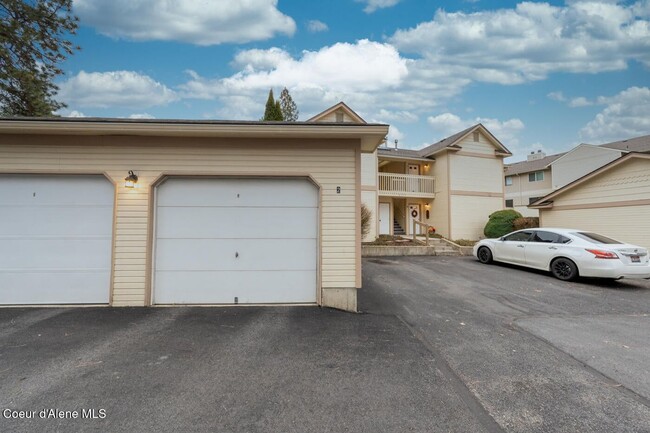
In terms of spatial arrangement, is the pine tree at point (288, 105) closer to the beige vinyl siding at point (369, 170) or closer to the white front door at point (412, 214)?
the beige vinyl siding at point (369, 170)

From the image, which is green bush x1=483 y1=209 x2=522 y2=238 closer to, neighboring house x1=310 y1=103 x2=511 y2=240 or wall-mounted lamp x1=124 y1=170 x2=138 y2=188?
neighboring house x1=310 y1=103 x2=511 y2=240

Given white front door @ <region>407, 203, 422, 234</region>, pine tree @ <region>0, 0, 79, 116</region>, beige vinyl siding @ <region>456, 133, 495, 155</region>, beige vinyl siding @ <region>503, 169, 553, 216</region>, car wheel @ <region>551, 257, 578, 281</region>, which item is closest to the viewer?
car wheel @ <region>551, 257, 578, 281</region>

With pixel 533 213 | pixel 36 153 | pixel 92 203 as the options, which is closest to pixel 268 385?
pixel 92 203

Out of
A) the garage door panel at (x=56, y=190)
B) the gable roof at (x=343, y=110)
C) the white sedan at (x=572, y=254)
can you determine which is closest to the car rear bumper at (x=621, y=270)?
the white sedan at (x=572, y=254)

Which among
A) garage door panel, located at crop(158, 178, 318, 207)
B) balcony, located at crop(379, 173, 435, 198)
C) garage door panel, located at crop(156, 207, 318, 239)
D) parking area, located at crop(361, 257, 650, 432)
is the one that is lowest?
parking area, located at crop(361, 257, 650, 432)

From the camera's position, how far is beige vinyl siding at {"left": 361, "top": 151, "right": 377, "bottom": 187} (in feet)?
48.8

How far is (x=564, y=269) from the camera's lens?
7.71 metres

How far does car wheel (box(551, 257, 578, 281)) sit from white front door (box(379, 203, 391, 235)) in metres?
9.71

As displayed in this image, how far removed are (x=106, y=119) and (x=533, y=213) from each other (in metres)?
31.5

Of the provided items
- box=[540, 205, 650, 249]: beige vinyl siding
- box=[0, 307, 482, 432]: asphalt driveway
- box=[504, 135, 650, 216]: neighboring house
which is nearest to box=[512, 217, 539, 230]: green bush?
box=[540, 205, 650, 249]: beige vinyl siding

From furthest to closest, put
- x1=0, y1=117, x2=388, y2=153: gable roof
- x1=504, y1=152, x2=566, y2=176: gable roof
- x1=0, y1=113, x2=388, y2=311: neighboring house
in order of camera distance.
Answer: x1=504, y1=152, x2=566, y2=176: gable roof → x1=0, y1=113, x2=388, y2=311: neighboring house → x1=0, y1=117, x2=388, y2=153: gable roof

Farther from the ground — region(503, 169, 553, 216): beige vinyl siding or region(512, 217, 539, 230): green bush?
region(503, 169, 553, 216): beige vinyl siding

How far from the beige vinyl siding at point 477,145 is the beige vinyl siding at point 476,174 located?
1.66ft

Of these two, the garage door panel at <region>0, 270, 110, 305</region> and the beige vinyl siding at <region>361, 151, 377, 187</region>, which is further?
the beige vinyl siding at <region>361, 151, 377, 187</region>
